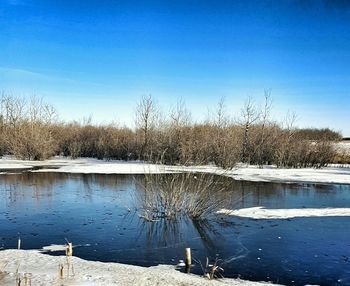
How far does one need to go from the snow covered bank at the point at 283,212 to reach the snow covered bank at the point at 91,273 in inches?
204

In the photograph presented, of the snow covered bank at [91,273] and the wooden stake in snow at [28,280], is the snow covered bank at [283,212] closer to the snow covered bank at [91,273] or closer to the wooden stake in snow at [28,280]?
the snow covered bank at [91,273]

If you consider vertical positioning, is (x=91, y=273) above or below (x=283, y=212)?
below

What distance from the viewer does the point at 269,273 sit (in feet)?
24.7

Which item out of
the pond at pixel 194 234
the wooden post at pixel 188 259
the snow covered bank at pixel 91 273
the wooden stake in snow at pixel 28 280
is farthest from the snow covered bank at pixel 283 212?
the wooden stake in snow at pixel 28 280

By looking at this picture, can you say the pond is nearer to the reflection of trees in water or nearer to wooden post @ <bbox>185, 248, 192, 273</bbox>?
the reflection of trees in water

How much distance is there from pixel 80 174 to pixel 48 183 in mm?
4605

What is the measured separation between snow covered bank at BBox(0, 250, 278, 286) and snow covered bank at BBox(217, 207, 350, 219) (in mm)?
5191

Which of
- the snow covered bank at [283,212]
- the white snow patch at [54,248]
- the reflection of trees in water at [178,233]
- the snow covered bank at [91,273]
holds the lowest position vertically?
the snow covered bank at [91,273]

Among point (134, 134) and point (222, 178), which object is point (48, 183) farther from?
point (134, 134)

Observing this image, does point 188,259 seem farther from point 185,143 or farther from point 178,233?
point 185,143

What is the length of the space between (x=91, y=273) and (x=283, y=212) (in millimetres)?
7820

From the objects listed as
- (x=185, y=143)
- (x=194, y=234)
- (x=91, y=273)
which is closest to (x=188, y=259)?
(x=91, y=273)

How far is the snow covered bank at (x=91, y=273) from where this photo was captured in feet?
22.0

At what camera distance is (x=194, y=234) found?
10461mm
